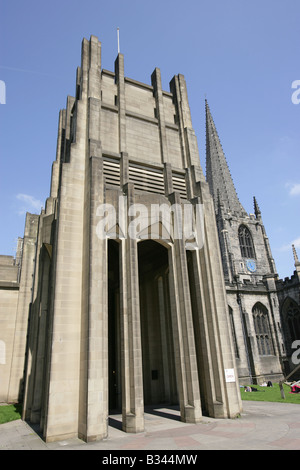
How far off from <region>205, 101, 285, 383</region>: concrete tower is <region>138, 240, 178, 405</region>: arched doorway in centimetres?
2269

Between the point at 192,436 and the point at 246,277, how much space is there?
2017 inches

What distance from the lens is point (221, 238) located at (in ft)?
202

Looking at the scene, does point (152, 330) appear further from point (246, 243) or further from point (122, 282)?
point (246, 243)

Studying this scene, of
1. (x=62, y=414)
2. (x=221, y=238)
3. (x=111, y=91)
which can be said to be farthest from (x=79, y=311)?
(x=221, y=238)

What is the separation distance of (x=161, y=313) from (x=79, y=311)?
8.19 meters

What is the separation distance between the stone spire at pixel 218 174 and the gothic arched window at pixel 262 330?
26.9 meters

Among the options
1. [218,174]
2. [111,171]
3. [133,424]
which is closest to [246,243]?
[218,174]

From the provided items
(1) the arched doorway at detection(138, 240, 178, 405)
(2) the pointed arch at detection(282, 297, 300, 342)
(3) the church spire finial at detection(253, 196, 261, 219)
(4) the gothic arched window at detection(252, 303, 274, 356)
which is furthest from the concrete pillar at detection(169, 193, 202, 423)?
(3) the church spire finial at detection(253, 196, 261, 219)

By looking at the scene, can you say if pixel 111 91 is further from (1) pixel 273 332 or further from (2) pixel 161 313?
(1) pixel 273 332

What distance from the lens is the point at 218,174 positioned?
73500 mm

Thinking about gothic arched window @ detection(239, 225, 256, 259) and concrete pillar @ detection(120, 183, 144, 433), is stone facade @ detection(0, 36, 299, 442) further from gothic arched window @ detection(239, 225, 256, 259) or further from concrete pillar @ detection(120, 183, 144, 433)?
gothic arched window @ detection(239, 225, 256, 259)

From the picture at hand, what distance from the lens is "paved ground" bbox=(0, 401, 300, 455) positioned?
8852 mm

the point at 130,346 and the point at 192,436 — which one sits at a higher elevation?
the point at 130,346

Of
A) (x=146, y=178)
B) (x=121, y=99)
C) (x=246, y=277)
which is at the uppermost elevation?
(x=121, y=99)
